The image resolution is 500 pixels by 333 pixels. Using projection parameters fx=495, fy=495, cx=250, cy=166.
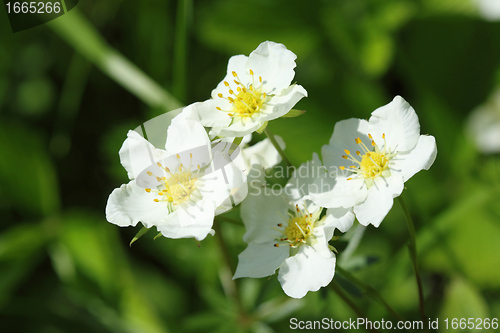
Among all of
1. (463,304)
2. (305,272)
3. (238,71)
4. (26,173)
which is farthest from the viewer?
(26,173)

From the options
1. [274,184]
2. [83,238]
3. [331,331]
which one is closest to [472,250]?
[331,331]

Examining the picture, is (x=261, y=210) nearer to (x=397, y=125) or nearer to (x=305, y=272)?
(x=305, y=272)

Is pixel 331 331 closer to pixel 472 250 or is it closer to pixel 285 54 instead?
pixel 472 250

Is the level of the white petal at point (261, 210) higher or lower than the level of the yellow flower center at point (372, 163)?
lower

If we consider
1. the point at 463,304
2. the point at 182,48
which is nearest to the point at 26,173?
the point at 182,48

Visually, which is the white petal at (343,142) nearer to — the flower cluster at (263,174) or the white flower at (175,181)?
the flower cluster at (263,174)

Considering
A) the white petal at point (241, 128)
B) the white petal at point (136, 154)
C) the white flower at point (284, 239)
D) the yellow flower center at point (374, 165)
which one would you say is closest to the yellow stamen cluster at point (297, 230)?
the white flower at point (284, 239)
